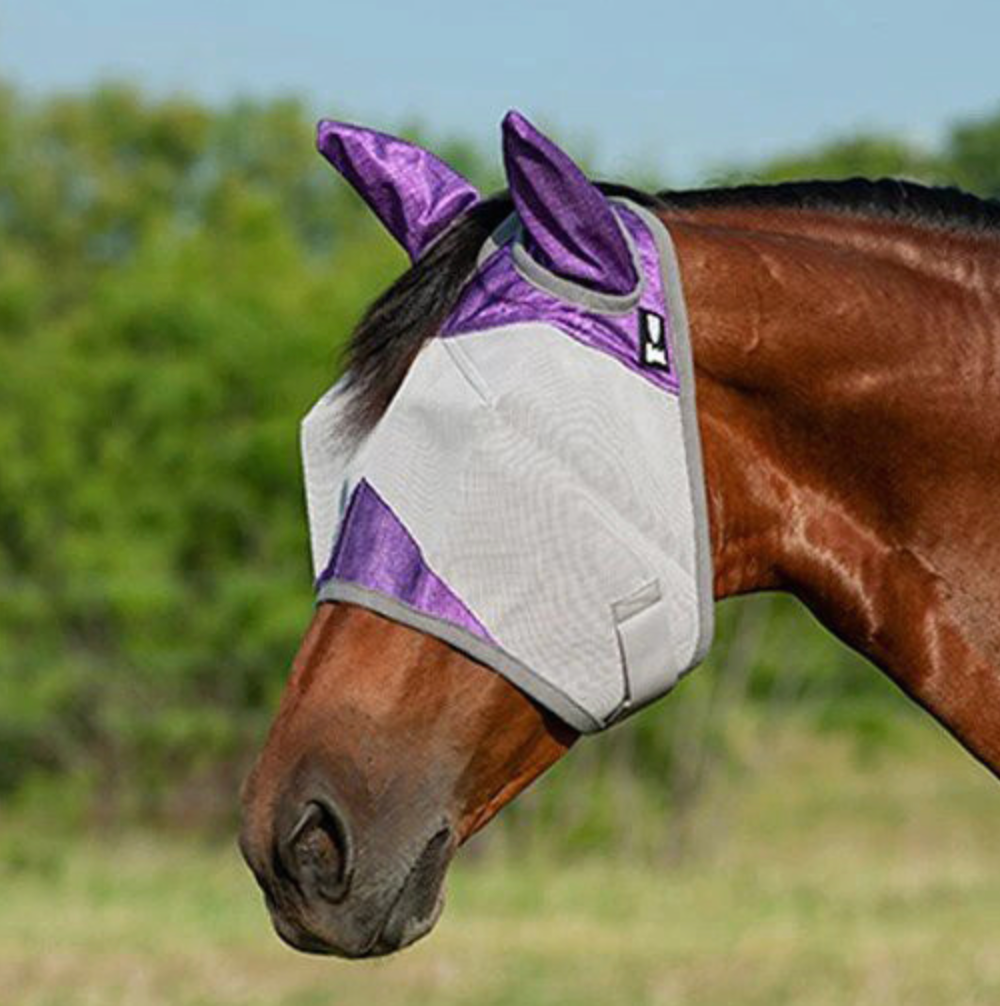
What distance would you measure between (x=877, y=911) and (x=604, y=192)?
10796mm

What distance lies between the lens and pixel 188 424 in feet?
69.9

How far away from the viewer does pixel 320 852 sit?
2.51m

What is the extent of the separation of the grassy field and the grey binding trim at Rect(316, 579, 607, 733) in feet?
8.54

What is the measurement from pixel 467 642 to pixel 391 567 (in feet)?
0.42

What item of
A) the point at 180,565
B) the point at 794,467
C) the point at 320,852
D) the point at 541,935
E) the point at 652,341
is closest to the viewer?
the point at 320,852

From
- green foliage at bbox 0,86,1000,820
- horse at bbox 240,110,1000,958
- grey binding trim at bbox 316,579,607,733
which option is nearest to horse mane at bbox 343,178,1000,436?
horse at bbox 240,110,1000,958

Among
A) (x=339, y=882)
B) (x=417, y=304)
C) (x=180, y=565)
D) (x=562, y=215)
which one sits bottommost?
(x=180, y=565)

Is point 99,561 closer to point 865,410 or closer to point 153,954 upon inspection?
point 153,954

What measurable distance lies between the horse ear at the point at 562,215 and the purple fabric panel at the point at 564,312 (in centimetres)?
3

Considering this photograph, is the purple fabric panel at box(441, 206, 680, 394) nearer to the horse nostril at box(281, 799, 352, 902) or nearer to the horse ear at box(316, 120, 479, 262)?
the horse ear at box(316, 120, 479, 262)

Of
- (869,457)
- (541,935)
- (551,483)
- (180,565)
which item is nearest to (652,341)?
(551,483)

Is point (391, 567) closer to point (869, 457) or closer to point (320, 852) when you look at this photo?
point (320, 852)

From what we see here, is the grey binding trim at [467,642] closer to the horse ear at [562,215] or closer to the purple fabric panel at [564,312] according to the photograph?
the purple fabric panel at [564,312]

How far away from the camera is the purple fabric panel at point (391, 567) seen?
255cm
